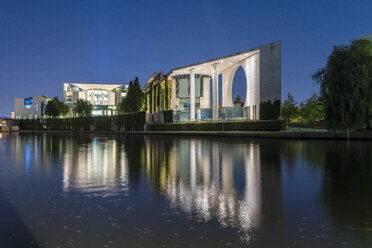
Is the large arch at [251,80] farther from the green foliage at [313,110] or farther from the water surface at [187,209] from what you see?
the water surface at [187,209]

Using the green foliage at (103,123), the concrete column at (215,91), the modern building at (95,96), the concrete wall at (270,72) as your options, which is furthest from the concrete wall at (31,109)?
the concrete wall at (270,72)

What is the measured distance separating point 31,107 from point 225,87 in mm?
97697

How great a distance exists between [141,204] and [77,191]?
69.5 inches

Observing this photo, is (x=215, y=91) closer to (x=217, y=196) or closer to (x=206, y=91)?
(x=206, y=91)

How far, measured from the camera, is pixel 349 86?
2256 centimetres

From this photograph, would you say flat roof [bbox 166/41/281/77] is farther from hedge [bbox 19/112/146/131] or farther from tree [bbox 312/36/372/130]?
tree [bbox 312/36/372/130]

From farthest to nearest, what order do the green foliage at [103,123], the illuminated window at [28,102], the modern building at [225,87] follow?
the illuminated window at [28,102] < the green foliage at [103,123] < the modern building at [225,87]

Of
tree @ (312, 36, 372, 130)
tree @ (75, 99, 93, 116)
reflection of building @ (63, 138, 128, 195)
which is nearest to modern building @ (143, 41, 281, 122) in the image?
tree @ (312, 36, 372, 130)

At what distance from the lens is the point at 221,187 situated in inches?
255

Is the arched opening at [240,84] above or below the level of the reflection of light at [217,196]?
above

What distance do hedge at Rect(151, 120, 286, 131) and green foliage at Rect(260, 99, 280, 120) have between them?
123 centimetres

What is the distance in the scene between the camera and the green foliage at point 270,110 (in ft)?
106

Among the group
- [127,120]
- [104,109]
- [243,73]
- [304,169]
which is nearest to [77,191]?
[304,169]

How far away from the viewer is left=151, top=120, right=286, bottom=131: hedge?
31219 millimetres
